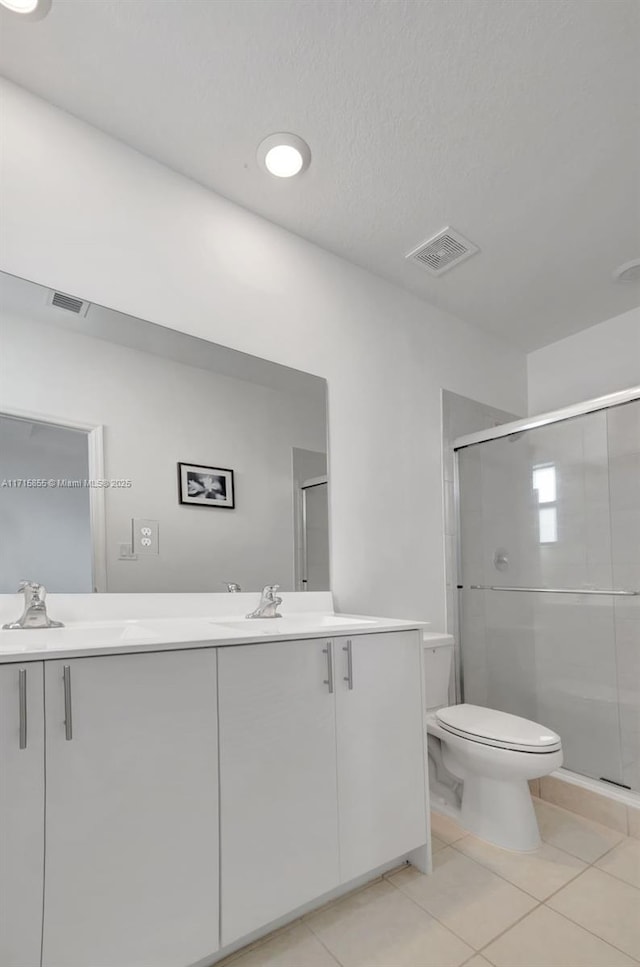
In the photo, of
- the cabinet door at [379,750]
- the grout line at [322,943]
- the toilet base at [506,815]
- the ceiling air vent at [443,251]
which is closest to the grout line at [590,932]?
the toilet base at [506,815]

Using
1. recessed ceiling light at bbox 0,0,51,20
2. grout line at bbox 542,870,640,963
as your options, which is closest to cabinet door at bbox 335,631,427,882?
grout line at bbox 542,870,640,963

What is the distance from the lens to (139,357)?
176 cm

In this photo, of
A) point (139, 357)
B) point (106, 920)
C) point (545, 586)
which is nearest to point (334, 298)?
point (139, 357)

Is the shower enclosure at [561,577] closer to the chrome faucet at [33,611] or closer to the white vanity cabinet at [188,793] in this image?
the white vanity cabinet at [188,793]

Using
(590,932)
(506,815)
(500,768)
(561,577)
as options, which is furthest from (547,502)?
(590,932)

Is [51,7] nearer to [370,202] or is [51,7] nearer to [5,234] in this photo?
[5,234]

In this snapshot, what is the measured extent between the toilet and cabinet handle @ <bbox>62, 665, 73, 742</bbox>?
1251 millimetres

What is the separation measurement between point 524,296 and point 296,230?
1.25 meters

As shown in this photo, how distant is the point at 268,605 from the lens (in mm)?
1878

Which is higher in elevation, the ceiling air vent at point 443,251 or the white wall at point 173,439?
the ceiling air vent at point 443,251

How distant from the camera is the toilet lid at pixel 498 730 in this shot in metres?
1.76

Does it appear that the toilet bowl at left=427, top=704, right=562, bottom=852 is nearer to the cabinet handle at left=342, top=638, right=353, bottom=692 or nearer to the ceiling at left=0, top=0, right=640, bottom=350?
the cabinet handle at left=342, top=638, right=353, bottom=692

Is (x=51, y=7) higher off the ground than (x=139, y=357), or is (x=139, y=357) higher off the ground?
(x=51, y=7)

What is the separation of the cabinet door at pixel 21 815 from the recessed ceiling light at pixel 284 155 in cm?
167
